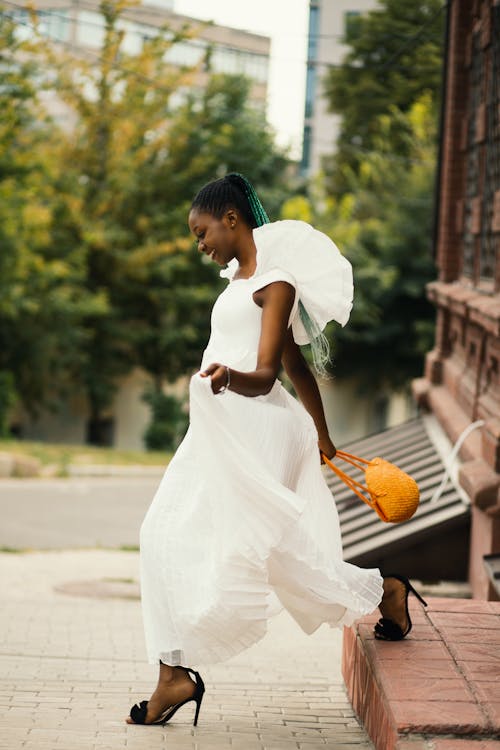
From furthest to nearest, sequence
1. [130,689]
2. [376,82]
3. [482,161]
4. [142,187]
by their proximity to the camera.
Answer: [376,82]
[142,187]
[482,161]
[130,689]

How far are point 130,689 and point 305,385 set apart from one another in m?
1.57

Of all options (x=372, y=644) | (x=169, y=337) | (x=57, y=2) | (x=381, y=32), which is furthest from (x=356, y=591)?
(x=57, y=2)

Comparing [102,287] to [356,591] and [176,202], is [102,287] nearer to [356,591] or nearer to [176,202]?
[176,202]

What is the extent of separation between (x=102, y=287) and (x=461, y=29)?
22.4 meters

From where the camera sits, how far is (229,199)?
14.9 ft

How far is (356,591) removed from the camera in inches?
178

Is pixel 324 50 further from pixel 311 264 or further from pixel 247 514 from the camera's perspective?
pixel 247 514

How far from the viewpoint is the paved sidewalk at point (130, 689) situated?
14.2ft

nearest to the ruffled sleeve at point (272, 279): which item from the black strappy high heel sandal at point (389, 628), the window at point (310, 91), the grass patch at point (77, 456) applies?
the black strappy high heel sandal at point (389, 628)

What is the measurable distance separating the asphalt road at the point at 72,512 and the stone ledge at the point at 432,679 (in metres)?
7.75

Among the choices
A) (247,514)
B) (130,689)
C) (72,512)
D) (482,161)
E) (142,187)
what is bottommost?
(72,512)

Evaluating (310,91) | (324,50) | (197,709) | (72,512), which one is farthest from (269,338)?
(310,91)

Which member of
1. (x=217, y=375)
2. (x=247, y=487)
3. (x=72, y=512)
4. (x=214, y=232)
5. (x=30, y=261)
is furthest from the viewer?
(x=30, y=261)

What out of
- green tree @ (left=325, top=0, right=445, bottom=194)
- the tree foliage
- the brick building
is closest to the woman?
the brick building
